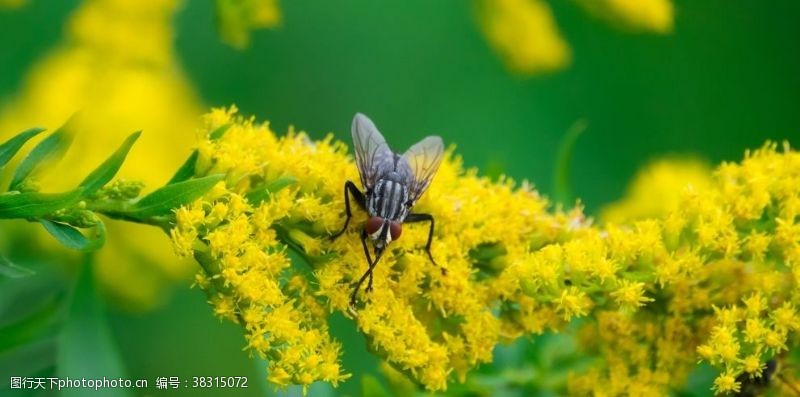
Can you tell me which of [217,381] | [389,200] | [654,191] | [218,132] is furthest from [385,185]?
[217,381]

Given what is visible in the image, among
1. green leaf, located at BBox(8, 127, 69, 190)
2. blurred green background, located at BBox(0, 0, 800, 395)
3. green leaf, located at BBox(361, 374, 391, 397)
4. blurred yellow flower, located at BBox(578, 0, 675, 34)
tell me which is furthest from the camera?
blurred green background, located at BBox(0, 0, 800, 395)

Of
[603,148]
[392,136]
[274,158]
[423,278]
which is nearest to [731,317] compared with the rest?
[423,278]

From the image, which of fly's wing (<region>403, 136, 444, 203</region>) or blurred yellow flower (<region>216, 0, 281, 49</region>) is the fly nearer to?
fly's wing (<region>403, 136, 444, 203</region>)

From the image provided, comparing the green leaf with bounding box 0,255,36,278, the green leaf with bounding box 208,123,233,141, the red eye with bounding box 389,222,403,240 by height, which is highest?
the green leaf with bounding box 208,123,233,141

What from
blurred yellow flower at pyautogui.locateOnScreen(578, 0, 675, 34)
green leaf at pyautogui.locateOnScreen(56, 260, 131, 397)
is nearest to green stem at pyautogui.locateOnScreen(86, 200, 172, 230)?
green leaf at pyautogui.locateOnScreen(56, 260, 131, 397)

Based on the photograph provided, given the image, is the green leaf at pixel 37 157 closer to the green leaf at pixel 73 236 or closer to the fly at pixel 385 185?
the green leaf at pixel 73 236

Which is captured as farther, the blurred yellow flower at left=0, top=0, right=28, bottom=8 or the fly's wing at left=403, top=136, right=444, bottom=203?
the fly's wing at left=403, top=136, right=444, bottom=203

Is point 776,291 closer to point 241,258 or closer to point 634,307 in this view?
point 634,307

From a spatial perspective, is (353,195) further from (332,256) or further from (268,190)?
(268,190)
